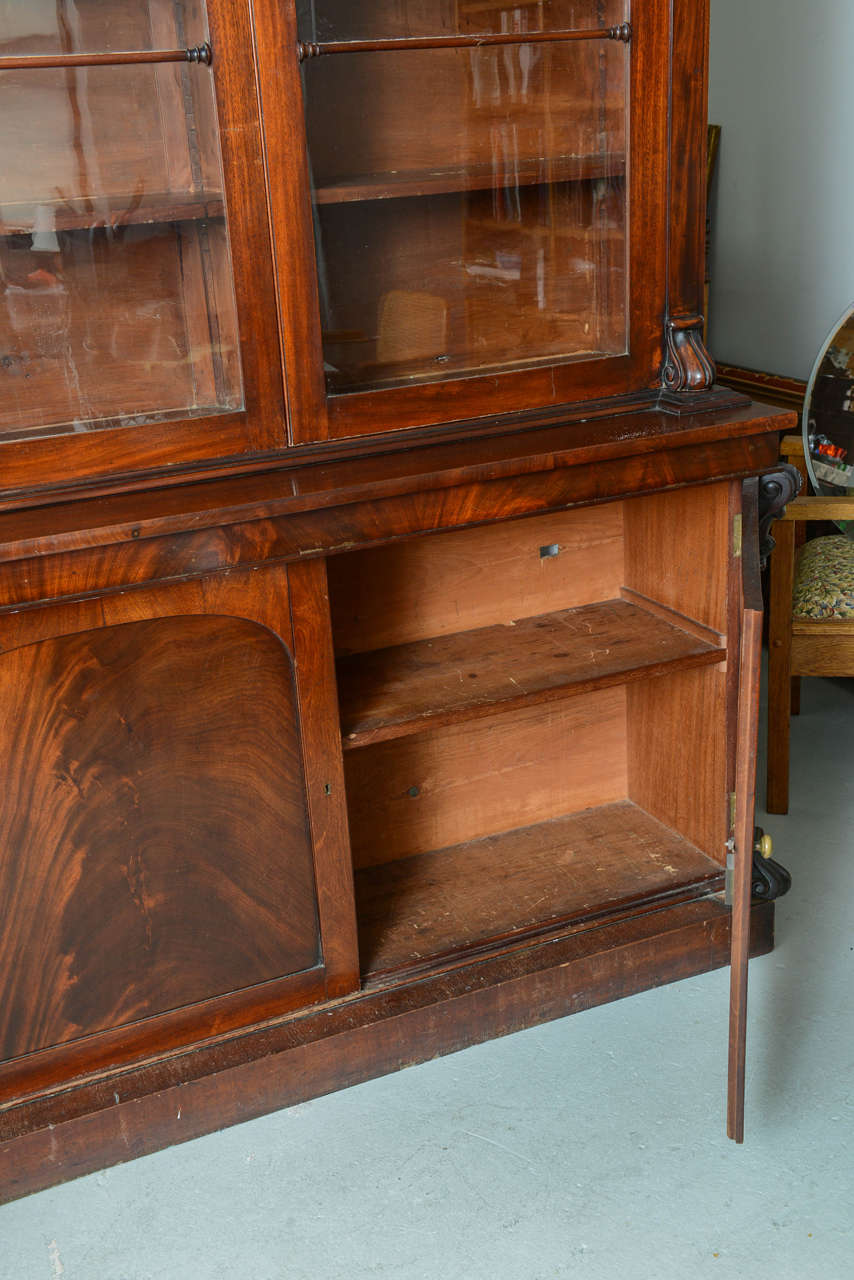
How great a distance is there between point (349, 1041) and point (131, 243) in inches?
48.4

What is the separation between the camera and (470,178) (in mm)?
1856

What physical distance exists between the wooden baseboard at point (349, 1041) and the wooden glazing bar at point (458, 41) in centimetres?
138

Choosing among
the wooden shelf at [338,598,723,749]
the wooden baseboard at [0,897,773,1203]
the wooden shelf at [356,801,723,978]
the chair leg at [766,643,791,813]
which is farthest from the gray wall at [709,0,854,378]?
the wooden baseboard at [0,897,773,1203]

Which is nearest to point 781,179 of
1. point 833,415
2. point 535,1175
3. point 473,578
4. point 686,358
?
point 833,415

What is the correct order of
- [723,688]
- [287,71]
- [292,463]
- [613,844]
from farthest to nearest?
1. [613,844]
2. [723,688]
3. [292,463]
4. [287,71]

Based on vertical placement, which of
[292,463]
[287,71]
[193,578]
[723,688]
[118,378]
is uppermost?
[287,71]

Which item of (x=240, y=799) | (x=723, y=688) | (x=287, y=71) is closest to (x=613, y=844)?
(x=723, y=688)

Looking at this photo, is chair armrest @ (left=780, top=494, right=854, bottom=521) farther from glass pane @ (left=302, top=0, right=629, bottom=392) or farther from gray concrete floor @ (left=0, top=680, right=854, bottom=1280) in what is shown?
gray concrete floor @ (left=0, top=680, right=854, bottom=1280)

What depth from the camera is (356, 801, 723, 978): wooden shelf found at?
6.85ft

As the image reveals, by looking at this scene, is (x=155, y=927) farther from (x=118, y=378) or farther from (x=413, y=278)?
(x=413, y=278)

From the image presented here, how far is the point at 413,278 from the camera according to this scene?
6.11 ft

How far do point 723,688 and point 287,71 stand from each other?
1168mm

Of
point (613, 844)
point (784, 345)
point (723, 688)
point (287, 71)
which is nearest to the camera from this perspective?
point (287, 71)

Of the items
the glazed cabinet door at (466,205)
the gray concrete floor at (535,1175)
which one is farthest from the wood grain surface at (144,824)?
the glazed cabinet door at (466,205)
